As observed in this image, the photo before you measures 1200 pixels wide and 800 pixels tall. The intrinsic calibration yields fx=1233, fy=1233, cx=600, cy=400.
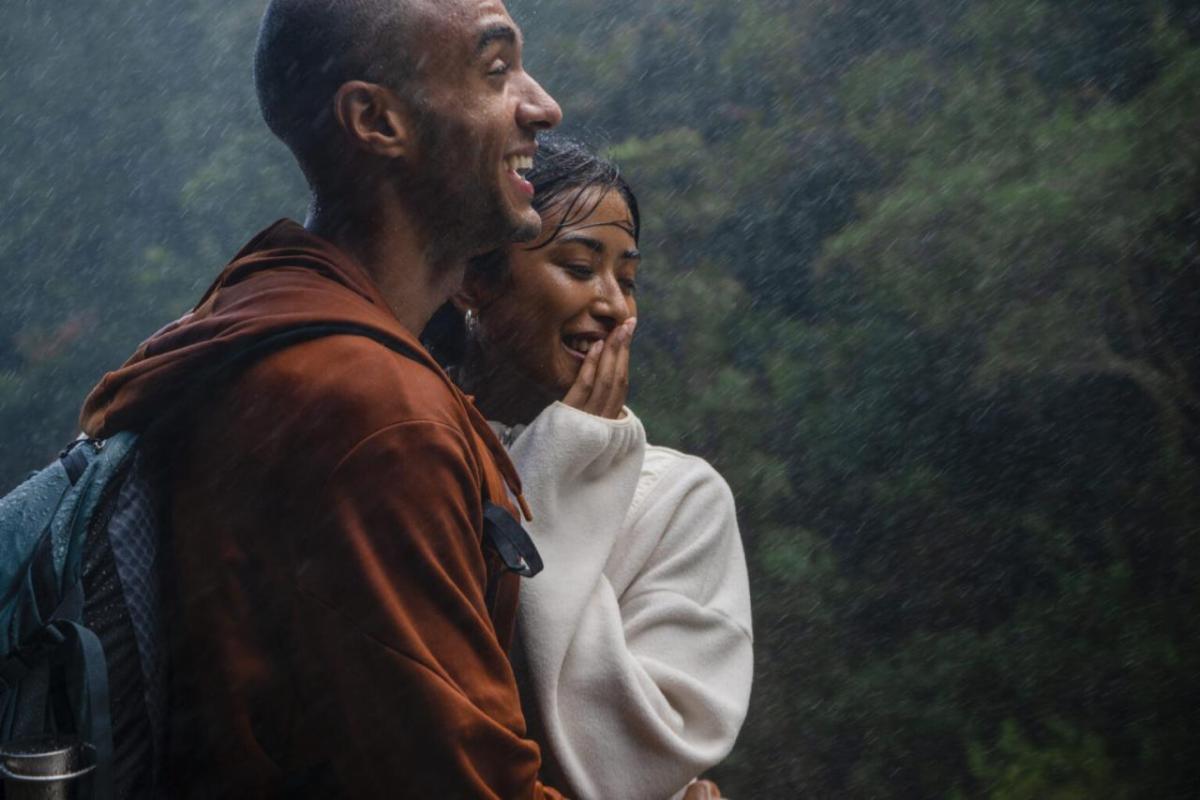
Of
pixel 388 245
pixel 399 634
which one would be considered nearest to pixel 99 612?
pixel 399 634

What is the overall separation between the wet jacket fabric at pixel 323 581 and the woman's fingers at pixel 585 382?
0.66 metres

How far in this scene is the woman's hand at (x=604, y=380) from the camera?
1.82m

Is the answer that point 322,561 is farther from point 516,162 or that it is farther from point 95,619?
point 516,162

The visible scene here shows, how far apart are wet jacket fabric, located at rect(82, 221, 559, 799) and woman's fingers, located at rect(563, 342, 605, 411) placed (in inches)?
25.8

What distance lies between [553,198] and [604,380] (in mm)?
352

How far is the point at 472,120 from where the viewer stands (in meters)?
1.41

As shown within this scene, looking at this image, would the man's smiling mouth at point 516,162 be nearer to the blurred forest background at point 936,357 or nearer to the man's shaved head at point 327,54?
the man's shaved head at point 327,54

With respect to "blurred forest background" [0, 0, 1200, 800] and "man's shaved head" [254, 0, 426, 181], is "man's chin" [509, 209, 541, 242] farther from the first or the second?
"blurred forest background" [0, 0, 1200, 800]

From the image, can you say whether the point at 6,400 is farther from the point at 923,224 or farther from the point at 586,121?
the point at 923,224

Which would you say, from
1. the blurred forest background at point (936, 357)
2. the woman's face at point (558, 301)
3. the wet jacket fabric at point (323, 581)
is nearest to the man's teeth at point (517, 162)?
the wet jacket fabric at point (323, 581)

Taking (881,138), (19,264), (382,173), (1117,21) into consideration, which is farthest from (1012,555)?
(19,264)

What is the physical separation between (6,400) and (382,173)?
4.49 metres

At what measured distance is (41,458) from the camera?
529cm

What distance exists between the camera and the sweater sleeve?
3.47 ft
